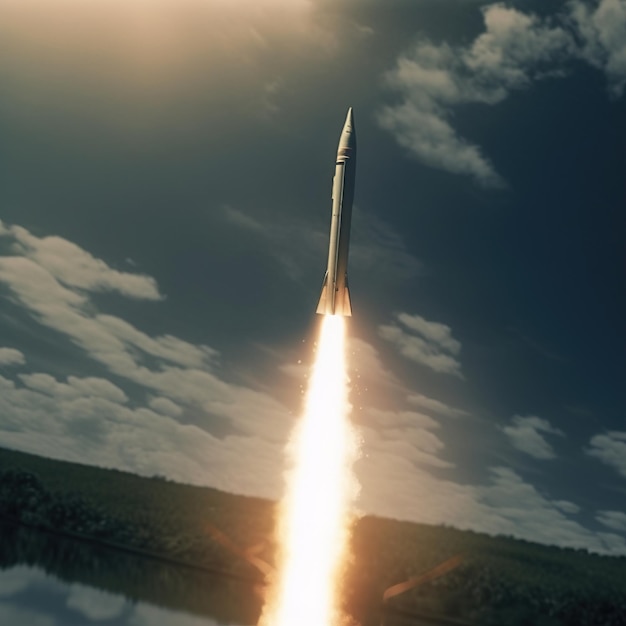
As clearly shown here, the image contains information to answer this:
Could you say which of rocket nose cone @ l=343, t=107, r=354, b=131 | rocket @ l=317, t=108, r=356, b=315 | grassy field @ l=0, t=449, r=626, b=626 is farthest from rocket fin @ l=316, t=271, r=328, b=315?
grassy field @ l=0, t=449, r=626, b=626

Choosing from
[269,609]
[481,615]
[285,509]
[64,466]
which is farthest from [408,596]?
[64,466]

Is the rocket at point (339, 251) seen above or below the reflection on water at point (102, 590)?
above

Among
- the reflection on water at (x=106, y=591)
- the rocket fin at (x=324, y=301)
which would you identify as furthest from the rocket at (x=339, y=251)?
the reflection on water at (x=106, y=591)

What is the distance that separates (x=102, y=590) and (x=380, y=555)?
2475cm

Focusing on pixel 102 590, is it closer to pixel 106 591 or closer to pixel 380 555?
pixel 106 591

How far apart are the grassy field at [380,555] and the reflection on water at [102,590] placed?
15.5ft

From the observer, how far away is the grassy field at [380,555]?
5134 cm

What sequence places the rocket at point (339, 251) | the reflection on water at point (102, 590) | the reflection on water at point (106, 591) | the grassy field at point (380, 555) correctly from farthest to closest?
1. the grassy field at point (380, 555)
2. the rocket at point (339, 251)
3. the reflection on water at point (106, 591)
4. the reflection on water at point (102, 590)

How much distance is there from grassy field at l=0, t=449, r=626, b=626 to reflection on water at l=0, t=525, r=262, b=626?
471 centimetres

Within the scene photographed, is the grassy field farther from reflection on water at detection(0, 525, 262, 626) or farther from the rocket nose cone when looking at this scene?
the rocket nose cone

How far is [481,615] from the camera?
5050cm

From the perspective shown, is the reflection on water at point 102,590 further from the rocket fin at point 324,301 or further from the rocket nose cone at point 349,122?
the rocket nose cone at point 349,122

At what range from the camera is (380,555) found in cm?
5506

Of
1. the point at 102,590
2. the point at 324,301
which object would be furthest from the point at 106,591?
the point at 324,301
